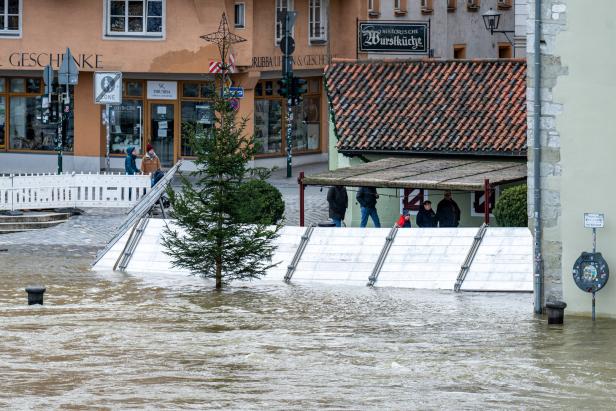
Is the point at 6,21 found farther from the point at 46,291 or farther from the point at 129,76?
the point at 46,291

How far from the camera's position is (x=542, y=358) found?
27.4m

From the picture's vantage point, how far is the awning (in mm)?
38375

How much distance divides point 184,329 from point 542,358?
6.01 meters

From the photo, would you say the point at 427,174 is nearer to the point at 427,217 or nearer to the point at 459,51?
the point at 427,217

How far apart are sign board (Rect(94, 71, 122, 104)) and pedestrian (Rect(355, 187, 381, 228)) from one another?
26.1 ft

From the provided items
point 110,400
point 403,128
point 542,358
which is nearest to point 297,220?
point 403,128

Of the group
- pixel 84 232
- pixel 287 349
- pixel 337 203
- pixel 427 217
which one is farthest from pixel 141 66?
pixel 287 349

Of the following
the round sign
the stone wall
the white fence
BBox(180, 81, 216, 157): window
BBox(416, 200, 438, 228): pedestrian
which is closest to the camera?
the round sign

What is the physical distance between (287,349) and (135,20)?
1124 inches

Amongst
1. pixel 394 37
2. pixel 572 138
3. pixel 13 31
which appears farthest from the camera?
pixel 13 31

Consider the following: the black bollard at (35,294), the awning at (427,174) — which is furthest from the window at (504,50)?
the black bollard at (35,294)

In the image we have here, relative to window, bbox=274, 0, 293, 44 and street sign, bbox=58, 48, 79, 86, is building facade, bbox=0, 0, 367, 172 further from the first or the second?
street sign, bbox=58, 48, 79, 86

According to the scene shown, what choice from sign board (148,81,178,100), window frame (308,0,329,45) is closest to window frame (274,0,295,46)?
window frame (308,0,329,45)

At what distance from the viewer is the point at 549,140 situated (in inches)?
1241
